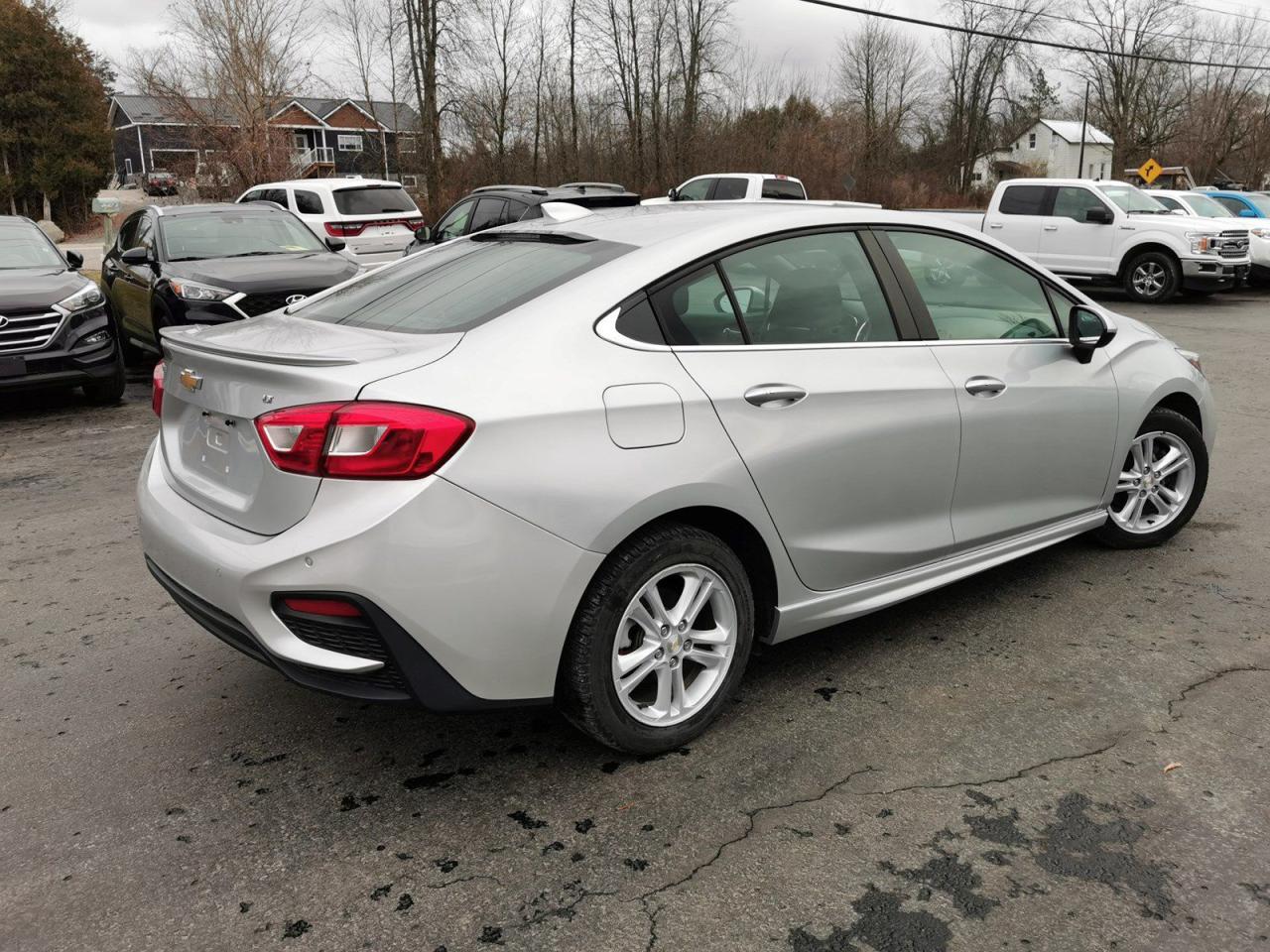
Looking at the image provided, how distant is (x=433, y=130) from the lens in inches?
1348

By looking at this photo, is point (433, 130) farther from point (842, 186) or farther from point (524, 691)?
point (524, 691)

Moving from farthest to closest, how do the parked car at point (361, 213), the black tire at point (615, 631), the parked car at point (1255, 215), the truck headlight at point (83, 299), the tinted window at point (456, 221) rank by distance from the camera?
the parked car at point (1255, 215) → the parked car at point (361, 213) → the tinted window at point (456, 221) → the truck headlight at point (83, 299) → the black tire at point (615, 631)

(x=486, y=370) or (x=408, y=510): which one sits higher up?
(x=486, y=370)

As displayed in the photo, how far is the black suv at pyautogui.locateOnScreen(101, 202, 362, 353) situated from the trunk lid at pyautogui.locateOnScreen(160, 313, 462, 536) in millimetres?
5672

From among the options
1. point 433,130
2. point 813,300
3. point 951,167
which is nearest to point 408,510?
point 813,300

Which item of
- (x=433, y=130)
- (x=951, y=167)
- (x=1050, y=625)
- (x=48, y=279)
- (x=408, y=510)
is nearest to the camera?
(x=408, y=510)

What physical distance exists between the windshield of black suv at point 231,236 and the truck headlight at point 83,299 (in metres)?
0.95

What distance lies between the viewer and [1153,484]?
4.86 meters

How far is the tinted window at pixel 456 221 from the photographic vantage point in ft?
46.4

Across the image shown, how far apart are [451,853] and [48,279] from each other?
7.98 meters

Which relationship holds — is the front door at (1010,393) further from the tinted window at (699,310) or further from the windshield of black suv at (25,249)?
the windshield of black suv at (25,249)

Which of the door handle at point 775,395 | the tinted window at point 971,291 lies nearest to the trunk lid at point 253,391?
the door handle at point 775,395

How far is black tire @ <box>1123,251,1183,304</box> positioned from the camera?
16.6m

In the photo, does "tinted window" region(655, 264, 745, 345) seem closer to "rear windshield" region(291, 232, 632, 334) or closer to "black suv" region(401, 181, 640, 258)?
"rear windshield" region(291, 232, 632, 334)
